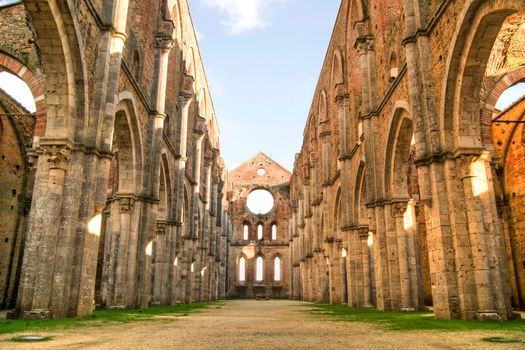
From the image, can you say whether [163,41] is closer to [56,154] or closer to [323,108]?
[56,154]

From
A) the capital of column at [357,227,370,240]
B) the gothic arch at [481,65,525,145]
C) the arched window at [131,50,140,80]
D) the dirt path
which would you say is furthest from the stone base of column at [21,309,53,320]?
the capital of column at [357,227,370,240]

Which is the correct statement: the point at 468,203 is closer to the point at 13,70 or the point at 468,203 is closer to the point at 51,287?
the point at 51,287

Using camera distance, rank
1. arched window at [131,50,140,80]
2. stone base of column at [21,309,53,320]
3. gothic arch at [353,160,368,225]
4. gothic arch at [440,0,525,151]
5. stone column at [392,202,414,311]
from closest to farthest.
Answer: stone base of column at [21,309,53,320], gothic arch at [440,0,525,151], stone column at [392,202,414,311], arched window at [131,50,140,80], gothic arch at [353,160,368,225]

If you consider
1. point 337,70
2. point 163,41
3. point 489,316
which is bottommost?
point 489,316

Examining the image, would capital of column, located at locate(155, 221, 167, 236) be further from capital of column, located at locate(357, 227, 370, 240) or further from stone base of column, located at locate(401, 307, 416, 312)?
stone base of column, located at locate(401, 307, 416, 312)

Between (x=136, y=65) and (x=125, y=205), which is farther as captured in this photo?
(x=136, y=65)

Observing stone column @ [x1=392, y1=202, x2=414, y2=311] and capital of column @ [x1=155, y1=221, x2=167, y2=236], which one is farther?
capital of column @ [x1=155, y1=221, x2=167, y2=236]

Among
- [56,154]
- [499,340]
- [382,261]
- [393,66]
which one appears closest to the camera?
[499,340]

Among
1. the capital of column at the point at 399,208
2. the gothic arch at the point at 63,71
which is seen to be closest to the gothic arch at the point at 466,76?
the capital of column at the point at 399,208

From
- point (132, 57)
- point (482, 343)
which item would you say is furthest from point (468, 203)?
point (132, 57)

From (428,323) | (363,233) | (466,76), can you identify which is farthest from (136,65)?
(428,323)

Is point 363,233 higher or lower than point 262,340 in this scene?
higher

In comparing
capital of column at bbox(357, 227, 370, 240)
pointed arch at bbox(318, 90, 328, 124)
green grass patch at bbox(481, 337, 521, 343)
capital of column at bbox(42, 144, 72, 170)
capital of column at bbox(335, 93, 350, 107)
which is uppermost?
pointed arch at bbox(318, 90, 328, 124)

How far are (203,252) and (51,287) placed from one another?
2097cm
